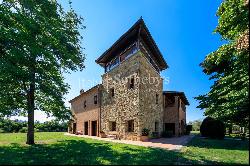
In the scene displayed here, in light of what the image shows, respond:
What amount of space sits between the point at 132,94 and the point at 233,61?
12534mm

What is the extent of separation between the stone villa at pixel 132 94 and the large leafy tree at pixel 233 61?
26.5ft

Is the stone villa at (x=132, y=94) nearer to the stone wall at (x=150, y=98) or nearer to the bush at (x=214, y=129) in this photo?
the stone wall at (x=150, y=98)

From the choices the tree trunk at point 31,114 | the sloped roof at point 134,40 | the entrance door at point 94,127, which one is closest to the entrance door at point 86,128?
the entrance door at point 94,127

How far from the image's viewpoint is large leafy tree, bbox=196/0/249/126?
476 inches

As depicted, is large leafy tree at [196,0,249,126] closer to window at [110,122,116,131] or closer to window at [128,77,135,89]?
window at [128,77,135,89]

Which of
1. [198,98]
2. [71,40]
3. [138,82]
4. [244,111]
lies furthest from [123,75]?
[244,111]

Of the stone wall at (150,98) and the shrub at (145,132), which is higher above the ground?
the stone wall at (150,98)

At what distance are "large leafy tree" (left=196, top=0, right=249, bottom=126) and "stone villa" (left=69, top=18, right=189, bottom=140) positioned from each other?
8.07 m

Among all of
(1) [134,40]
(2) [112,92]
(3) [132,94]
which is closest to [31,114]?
(3) [132,94]

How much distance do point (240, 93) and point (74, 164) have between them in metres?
9.70

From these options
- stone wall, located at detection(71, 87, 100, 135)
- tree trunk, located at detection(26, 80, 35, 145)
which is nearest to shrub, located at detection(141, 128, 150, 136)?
stone wall, located at detection(71, 87, 100, 135)

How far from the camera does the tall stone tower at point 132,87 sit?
2484 cm

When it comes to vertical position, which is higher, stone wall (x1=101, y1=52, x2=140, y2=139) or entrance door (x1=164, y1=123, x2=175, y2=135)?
stone wall (x1=101, y1=52, x2=140, y2=139)

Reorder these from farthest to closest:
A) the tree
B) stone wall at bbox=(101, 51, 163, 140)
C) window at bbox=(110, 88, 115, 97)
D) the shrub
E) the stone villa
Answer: window at bbox=(110, 88, 115, 97) < the stone villa < stone wall at bbox=(101, 51, 163, 140) < the shrub < the tree
